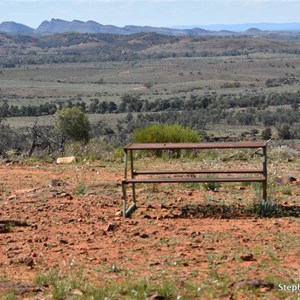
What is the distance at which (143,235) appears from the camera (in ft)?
22.2

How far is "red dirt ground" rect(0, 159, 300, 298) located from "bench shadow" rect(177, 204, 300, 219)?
0.02 meters

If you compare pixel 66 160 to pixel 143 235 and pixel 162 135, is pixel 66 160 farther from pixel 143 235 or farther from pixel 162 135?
pixel 143 235

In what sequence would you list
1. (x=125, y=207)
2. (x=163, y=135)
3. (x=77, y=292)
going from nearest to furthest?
1. (x=77, y=292)
2. (x=125, y=207)
3. (x=163, y=135)

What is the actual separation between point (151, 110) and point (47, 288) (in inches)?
2132

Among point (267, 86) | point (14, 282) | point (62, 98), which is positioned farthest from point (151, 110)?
point (14, 282)

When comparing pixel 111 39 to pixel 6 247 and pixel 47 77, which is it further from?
pixel 6 247

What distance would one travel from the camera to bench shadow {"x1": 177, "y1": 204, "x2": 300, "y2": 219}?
25.0 feet

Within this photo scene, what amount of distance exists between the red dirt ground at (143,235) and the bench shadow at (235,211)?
16 mm

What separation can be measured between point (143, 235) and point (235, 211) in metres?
1.48

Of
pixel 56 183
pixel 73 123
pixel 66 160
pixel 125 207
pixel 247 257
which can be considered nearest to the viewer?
pixel 247 257

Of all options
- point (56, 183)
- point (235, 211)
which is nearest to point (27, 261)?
point (235, 211)

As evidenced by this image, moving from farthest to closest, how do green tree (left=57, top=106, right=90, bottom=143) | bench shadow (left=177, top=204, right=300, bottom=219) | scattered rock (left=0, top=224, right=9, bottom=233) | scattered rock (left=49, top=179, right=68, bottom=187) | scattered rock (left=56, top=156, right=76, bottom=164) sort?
green tree (left=57, top=106, right=90, bottom=143)
scattered rock (left=56, top=156, right=76, bottom=164)
scattered rock (left=49, top=179, right=68, bottom=187)
bench shadow (left=177, top=204, right=300, bottom=219)
scattered rock (left=0, top=224, right=9, bottom=233)

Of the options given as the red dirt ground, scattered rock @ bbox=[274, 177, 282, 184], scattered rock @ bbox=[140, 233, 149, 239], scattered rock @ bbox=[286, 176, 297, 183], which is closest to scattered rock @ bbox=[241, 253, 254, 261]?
the red dirt ground

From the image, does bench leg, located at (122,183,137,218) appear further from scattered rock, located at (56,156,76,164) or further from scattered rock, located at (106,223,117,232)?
scattered rock, located at (56,156,76,164)
